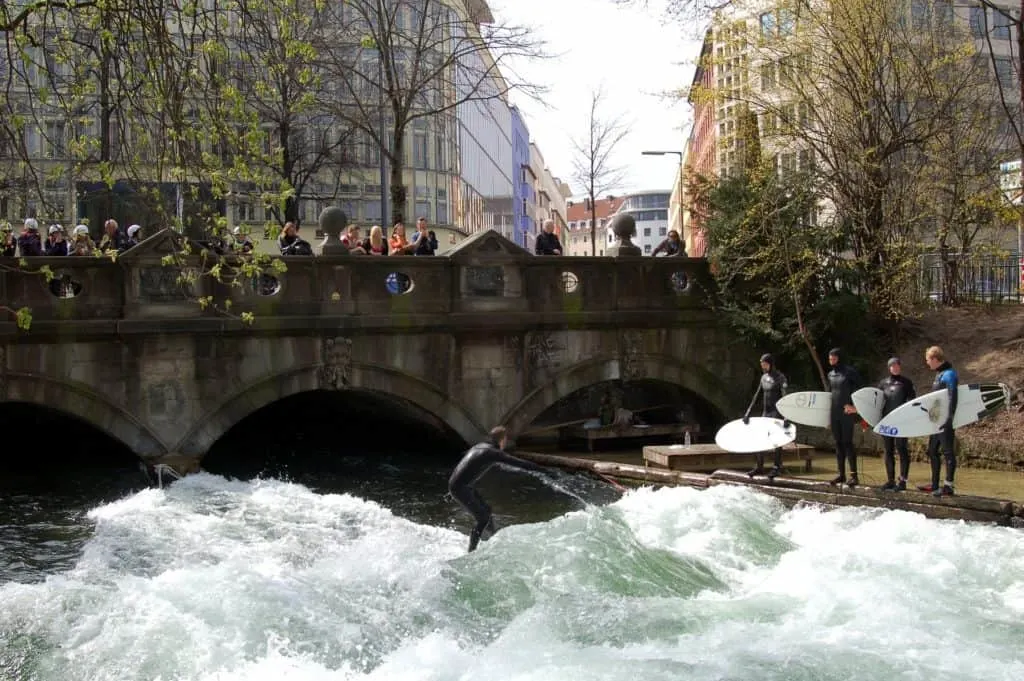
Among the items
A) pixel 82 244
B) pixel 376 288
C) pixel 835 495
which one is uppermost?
pixel 82 244

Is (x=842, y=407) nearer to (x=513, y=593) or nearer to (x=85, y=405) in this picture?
(x=513, y=593)

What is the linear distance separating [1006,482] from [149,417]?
11758 millimetres

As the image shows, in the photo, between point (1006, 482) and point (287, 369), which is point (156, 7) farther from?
point (1006, 482)

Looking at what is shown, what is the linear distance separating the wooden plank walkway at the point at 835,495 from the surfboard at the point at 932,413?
0.75 meters

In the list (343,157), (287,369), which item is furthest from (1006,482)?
(343,157)

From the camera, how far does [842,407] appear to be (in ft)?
44.9

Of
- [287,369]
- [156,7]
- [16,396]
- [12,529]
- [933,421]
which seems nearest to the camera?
[156,7]

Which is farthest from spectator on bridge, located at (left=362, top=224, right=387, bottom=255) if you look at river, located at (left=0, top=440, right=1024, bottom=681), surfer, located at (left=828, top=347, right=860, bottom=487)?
surfer, located at (left=828, top=347, right=860, bottom=487)

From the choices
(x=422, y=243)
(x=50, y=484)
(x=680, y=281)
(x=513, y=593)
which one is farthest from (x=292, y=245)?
(x=513, y=593)

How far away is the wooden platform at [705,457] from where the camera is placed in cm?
1600

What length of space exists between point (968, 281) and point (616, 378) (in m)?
7.37

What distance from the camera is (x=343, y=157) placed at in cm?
2977

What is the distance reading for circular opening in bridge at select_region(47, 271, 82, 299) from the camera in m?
15.7

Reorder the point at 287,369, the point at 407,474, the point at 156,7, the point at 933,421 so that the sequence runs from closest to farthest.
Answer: the point at 156,7 < the point at 933,421 < the point at 287,369 < the point at 407,474
